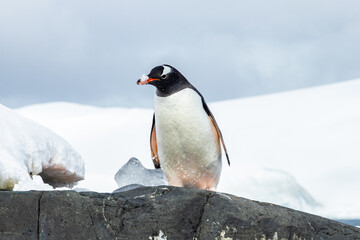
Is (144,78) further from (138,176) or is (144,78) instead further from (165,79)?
(138,176)

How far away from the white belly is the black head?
0.04 meters

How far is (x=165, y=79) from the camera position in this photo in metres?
4.08

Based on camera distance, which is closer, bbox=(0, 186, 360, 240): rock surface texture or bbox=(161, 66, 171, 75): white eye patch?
bbox=(0, 186, 360, 240): rock surface texture

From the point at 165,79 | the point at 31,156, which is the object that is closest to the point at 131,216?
the point at 165,79

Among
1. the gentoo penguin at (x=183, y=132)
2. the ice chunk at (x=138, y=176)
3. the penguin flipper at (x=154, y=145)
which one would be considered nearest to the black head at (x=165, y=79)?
the gentoo penguin at (x=183, y=132)

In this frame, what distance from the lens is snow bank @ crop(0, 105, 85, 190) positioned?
521 cm

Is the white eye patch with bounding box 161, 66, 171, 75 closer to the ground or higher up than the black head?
higher up

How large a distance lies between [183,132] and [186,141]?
7 cm

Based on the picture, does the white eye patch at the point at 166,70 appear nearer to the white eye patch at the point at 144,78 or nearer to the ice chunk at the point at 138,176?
the white eye patch at the point at 144,78

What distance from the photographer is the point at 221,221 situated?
10.9 ft

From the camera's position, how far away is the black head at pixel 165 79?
404 centimetres

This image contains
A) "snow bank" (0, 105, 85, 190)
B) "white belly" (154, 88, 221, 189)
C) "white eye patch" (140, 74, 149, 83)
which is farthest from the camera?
"snow bank" (0, 105, 85, 190)

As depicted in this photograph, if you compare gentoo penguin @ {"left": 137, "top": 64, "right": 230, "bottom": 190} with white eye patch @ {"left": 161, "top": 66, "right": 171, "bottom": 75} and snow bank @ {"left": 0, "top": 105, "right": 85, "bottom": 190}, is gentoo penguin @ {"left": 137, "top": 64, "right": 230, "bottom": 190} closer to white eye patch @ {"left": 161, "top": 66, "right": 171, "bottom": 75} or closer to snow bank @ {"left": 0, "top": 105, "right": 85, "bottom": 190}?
white eye patch @ {"left": 161, "top": 66, "right": 171, "bottom": 75}

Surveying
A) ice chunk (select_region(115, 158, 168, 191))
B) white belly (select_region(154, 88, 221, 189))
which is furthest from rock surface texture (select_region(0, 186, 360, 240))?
ice chunk (select_region(115, 158, 168, 191))
